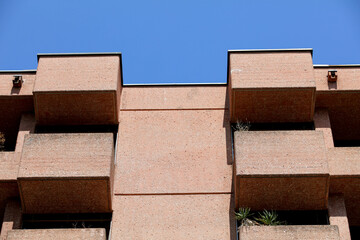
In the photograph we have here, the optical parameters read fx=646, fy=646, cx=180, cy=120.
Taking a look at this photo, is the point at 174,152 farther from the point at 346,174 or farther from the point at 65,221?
the point at 346,174

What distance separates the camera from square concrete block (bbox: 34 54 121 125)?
19.4m

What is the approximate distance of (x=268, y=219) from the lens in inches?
674

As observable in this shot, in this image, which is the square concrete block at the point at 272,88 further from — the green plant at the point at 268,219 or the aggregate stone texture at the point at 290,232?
the aggregate stone texture at the point at 290,232

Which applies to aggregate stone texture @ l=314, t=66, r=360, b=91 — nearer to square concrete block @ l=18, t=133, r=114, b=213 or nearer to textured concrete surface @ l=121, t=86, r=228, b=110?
textured concrete surface @ l=121, t=86, r=228, b=110

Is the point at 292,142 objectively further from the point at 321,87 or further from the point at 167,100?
the point at 167,100

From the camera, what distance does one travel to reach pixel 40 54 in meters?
20.4

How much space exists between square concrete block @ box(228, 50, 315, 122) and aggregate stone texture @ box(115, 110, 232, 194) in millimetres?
951

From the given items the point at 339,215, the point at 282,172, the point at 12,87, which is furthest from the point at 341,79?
the point at 12,87

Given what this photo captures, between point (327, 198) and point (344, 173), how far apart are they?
2.83 ft

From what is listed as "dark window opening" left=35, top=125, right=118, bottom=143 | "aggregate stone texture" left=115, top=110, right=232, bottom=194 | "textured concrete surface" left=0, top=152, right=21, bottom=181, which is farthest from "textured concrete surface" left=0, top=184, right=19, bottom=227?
"aggregate stone texture" left=115, top=110, right=232, bottom=194

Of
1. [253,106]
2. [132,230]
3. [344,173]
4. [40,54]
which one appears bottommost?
[132,230]

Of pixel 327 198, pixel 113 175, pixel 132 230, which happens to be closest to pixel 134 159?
pixel 113 175

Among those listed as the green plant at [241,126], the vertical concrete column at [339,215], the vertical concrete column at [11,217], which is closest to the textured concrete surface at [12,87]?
the vertical concrete column at [11,217]

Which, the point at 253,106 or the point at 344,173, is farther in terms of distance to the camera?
the point at 253,106
